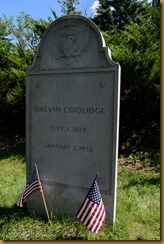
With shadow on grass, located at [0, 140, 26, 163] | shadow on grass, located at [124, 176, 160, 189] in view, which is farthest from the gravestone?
shadow on grass, located at [0, 140, 26, 163]

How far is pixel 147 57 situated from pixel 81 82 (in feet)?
12.7

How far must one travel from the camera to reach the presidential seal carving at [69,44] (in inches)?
144

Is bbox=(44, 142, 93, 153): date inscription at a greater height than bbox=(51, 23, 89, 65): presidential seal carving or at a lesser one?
lesser

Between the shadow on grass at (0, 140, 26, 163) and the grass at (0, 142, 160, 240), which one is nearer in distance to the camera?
the grass at (0, 142, 160, 240)

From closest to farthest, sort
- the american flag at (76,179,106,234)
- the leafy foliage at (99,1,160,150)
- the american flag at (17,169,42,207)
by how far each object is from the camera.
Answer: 1. the american flag at (76,179,106,234)
2. the american flag at (17,169,42,207)
3. the leafy foliage at (99,1,160,150)

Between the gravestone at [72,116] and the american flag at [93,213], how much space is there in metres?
0.28

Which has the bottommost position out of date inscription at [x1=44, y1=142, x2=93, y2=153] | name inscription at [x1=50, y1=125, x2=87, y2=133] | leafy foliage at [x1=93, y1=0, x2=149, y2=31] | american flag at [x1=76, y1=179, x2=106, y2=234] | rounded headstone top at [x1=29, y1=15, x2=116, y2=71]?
american flag at [x1=76, y1=179, x2=106, y2=234]

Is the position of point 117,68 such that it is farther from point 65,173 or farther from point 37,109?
point 65,173

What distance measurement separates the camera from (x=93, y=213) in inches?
128

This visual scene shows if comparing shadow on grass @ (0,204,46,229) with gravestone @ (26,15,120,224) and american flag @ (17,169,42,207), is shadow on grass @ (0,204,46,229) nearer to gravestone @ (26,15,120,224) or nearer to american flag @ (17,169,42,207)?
gravestone @ (26,15,120,224)

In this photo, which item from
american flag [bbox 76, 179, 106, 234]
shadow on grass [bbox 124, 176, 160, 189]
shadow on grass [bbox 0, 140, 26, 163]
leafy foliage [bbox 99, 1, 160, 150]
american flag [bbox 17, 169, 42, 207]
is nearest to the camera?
american flag [bbox 76, 179, 106, 234]

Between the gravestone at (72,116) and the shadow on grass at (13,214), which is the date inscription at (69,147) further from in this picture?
the shadow on grass at (13,214)

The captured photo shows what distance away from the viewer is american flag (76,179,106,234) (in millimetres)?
3227

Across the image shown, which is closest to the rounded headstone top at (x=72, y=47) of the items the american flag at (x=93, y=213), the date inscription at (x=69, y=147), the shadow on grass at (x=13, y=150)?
the date inscription at (x=69, y=147)
